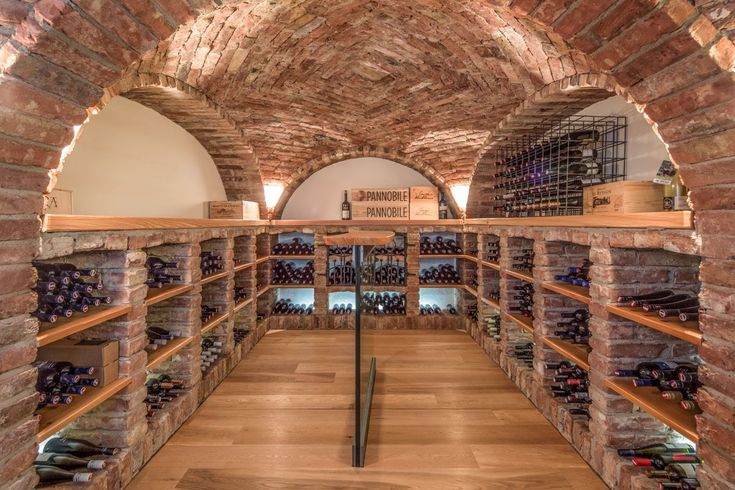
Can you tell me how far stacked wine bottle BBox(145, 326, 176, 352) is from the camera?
282cm

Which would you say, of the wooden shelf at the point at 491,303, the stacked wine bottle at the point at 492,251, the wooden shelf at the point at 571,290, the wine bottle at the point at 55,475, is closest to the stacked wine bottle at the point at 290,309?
the wooden shelf at the point at 491,303

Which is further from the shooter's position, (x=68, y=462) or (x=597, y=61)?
(x=68, y=462)

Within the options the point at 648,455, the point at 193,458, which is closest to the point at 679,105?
the point at 648,455

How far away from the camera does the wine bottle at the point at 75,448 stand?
2.21 meters

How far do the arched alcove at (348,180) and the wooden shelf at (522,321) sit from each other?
2.85 metres

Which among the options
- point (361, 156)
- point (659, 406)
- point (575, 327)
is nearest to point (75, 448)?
A: point (659, 406)

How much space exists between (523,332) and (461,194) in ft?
7.83

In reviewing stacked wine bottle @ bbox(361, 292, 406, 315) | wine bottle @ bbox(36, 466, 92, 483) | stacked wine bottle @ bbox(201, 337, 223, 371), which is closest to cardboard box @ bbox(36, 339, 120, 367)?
wine bottle @ bbox(36, 466, 92, 483)

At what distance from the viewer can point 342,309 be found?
231 inches

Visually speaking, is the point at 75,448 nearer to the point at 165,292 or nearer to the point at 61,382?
the point at 61,382

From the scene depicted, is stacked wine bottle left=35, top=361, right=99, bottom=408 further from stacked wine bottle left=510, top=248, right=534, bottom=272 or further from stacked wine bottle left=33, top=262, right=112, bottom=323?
stacked wine bottle left=510, top=248, right=534, bottom=272

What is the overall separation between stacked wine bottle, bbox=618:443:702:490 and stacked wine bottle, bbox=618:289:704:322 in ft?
2.18

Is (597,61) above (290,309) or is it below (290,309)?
above

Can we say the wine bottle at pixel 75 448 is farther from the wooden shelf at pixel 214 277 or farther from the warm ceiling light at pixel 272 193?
the warm ceiling light at pixel 272 193
